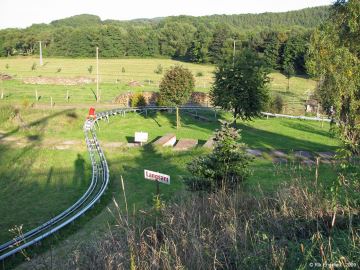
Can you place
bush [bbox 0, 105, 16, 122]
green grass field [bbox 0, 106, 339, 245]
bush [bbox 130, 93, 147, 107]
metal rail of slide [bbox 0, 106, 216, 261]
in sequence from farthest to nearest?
1. bush [bbox 130, 93, 147, 107]
2. bush [bbox 0, 105, 16, 122]
3. green grass field [bbox 0, 106, 339, 245]
4. metal rail of slide [bbox 0, 106, 216, 261]

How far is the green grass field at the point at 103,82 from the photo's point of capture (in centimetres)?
A: 5144

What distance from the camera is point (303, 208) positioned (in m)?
7.44

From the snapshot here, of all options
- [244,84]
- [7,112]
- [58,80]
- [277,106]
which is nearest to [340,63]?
[244,84]

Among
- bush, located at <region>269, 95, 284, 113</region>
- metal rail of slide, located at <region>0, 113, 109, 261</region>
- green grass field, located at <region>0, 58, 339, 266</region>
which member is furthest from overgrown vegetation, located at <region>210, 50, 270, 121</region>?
bush, located at <region>269, 95, 284, 113</region>

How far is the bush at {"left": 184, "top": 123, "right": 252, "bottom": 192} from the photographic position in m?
14.0

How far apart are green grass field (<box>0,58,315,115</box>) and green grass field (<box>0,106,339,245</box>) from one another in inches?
262

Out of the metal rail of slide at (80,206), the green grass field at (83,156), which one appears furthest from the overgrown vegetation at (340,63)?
the metal rail of slide at (80,206)

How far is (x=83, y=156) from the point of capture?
25.9 metres

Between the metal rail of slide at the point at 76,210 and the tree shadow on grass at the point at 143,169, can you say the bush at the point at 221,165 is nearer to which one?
the tree shadow on grass at the point at 143,169

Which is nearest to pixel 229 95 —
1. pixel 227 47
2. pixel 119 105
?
pixel 119 105

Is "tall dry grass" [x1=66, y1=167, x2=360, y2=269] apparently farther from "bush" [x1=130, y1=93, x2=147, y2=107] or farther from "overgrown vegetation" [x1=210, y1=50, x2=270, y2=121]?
"bush" [x1=130, y1=93, x2=147, y2=107]

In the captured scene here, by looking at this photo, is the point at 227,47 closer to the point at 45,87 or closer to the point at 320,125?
the point at 45,87

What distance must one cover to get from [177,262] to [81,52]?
370 ft

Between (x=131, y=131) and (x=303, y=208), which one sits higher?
(x=303, y=208)
